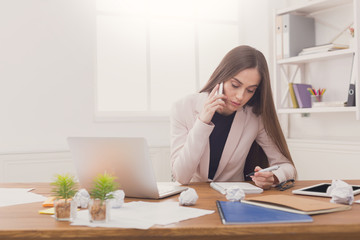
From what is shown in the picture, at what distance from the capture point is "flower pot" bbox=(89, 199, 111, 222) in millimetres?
1024

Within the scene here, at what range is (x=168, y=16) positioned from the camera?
12.4 feet

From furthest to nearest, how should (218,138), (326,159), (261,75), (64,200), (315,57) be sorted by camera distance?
(326,159)
(315,57)
(218,138)
(261,75)
(64,200)

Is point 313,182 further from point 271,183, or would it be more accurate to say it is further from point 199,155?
point 199,155

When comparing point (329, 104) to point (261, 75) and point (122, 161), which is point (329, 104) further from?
point (122, 161)

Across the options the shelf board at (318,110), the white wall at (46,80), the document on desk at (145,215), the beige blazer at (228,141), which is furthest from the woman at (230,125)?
the white wall at (46,80)

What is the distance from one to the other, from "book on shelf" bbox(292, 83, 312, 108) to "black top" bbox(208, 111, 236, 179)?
1227 millimetres

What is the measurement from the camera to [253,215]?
3.52 feet

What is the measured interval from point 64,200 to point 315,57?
2.45 meters

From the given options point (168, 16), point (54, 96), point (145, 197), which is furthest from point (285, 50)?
point (145, 197)

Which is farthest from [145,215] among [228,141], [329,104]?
[329,104]

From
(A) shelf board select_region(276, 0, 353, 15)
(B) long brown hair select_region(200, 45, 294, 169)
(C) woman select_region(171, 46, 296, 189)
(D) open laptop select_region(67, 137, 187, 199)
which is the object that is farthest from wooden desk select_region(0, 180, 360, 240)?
(A) shelf board select_region(276, 0, 353, 15)

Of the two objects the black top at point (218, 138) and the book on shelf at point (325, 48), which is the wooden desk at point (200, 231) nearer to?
the black top at point (218, 138)

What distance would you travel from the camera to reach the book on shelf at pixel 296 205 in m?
1.11

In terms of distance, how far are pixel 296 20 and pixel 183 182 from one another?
1990 mm
